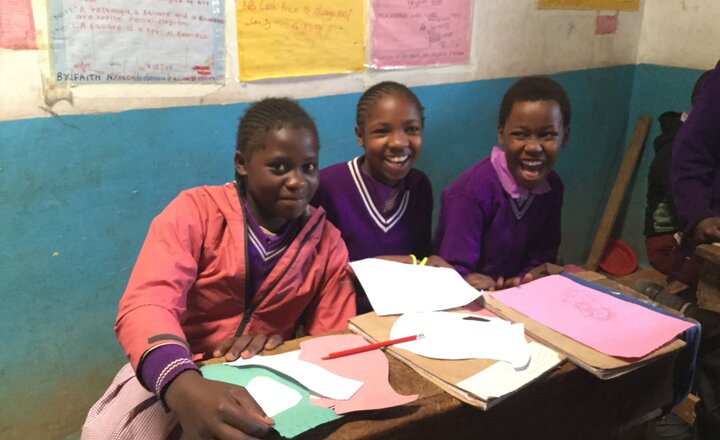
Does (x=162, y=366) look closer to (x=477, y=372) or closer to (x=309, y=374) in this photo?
(x=309, y=374)

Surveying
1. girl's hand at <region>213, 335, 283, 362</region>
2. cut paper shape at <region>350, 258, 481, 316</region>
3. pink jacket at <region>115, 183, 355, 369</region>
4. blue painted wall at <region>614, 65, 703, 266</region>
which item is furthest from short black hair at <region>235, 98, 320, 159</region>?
blue painted wall at <region>614, 65, 703, 266</region>

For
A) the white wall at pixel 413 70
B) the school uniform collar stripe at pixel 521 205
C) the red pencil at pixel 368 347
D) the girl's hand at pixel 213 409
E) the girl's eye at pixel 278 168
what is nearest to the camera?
the girl's hand at pixel 213 409

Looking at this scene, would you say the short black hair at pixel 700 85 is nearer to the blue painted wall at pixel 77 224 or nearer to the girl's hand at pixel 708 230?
the girl's hand at pixel 708 230

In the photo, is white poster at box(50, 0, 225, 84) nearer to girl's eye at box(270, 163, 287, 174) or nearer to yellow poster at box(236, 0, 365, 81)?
yellow poster at box(236, 0, 365, 81)

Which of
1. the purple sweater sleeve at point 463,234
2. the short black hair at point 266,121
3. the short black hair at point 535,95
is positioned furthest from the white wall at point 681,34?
the short black hair at point 266,121

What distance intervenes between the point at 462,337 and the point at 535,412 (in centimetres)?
18

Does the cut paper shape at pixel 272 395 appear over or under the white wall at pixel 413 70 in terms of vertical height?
under

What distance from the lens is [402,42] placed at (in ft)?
7.99

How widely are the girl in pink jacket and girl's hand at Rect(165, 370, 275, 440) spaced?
4 cm

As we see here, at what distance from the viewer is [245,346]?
1.09 m

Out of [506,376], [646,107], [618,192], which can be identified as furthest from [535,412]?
[646,107]

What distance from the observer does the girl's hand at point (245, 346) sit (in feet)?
3.48

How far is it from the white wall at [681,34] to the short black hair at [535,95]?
1740 mm

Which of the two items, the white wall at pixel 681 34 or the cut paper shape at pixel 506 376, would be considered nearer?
the cut paper shape at pixel 506 376
